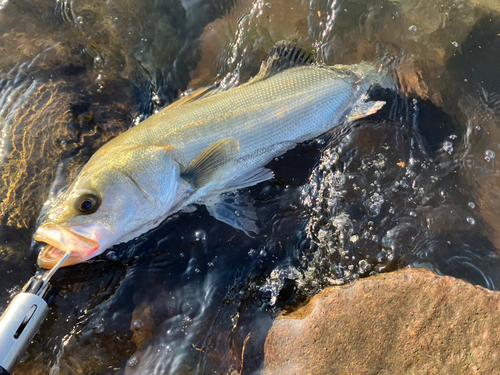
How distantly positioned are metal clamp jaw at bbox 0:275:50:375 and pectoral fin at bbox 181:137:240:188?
137cm

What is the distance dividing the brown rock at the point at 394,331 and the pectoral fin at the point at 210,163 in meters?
1.35

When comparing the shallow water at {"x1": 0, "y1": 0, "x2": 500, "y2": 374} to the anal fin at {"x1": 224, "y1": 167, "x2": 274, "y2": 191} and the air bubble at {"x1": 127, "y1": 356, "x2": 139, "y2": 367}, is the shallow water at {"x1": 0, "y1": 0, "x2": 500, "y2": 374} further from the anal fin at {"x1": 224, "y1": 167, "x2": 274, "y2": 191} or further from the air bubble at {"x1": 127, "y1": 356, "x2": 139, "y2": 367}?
the anal fin at {"x1": 224, "y1": 167, "x2": 274, "y2": 191}

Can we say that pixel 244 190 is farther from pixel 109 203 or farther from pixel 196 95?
pixel 109 203

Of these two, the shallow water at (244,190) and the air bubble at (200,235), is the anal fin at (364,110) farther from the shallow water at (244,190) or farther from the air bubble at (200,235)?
the air bubble at (200,235)

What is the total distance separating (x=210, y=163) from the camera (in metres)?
2.81

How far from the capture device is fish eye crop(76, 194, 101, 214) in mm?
2305

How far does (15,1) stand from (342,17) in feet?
12.6

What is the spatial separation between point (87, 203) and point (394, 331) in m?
2.40

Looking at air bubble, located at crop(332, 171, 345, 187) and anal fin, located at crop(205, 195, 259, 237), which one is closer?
anal fin, located at crop(205, 195, 259, 237)

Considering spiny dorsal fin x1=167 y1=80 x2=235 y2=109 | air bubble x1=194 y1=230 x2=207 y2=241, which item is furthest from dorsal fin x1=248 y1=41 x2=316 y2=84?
air bubble x1=194 y1=230 x2=207 y2=241

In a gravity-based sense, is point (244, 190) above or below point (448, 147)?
above

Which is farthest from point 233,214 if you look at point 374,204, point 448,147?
point 448,147

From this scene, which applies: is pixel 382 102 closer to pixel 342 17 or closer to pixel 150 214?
pixel 342 17

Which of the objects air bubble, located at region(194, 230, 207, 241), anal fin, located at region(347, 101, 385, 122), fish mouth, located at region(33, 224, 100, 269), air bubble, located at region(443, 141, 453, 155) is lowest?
air bubble, located at region(443, 141, 453, 155)
